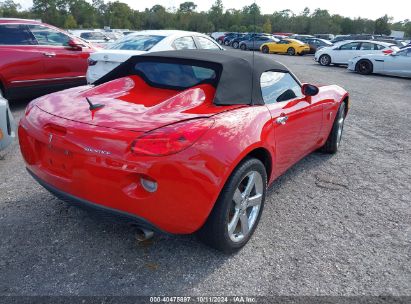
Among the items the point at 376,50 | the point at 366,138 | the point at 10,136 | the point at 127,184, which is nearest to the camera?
the point at 127,184

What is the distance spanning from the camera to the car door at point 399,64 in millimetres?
14164

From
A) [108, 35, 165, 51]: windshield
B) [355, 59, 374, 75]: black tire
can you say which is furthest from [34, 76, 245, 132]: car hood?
[355, 59, 374, 75]: black tire

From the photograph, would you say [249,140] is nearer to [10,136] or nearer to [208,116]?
[208,116]

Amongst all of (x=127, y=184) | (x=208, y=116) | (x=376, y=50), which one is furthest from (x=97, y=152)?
(x=376, y=50)

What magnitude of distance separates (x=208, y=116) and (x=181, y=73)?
91 cm

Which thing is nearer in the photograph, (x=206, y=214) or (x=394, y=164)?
(x=206, y=214)

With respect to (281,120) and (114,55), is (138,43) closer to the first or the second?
(114,55)

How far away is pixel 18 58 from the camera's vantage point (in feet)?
21.6

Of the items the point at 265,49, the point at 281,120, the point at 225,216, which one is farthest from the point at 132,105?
the point at 265,49

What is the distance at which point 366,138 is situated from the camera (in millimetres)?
5801

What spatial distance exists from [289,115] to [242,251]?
1.32m

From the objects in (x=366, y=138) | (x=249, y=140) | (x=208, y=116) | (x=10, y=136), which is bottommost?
(x=366, y=138)

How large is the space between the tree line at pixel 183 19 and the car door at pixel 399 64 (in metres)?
67.2

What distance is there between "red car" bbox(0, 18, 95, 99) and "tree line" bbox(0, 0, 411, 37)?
7313cm
